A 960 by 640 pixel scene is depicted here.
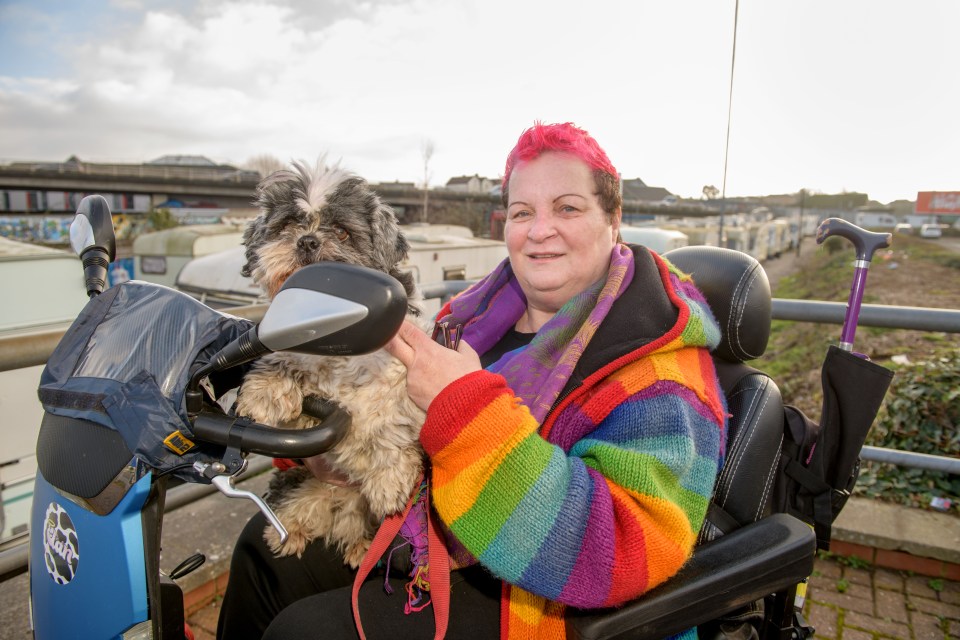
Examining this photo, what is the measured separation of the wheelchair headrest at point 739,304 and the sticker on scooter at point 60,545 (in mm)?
1904

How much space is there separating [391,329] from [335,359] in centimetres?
85

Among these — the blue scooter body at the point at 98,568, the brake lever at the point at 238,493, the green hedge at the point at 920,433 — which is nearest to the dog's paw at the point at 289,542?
the blue scooter body at the point at 98,568

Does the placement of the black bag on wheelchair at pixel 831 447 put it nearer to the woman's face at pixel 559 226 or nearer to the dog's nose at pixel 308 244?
the woman's face at pixel 559 226

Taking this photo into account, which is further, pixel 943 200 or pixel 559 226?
pixel 943 200

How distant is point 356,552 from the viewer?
6.20ft

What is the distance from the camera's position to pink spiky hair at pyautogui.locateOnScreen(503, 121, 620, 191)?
193cm

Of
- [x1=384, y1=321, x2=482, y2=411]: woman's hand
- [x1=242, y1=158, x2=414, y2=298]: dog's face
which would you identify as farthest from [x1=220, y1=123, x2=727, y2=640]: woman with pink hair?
[x1=242, y1=158, x2=414, y2=298]: dog's face

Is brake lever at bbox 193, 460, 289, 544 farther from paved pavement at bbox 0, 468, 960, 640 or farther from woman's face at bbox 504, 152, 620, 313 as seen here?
paved pavement at bbox 0, 468, 960, 640

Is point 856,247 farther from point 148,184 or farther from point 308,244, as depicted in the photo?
point 148,184

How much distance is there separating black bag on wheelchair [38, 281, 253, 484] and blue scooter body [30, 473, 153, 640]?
77mm

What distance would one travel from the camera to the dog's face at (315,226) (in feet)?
5.69

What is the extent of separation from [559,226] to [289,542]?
1468 millimetres

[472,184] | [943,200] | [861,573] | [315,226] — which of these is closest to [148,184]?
[472,184]

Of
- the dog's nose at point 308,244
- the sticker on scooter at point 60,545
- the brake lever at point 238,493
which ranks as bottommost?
the sticker on scooter at point 60,545
